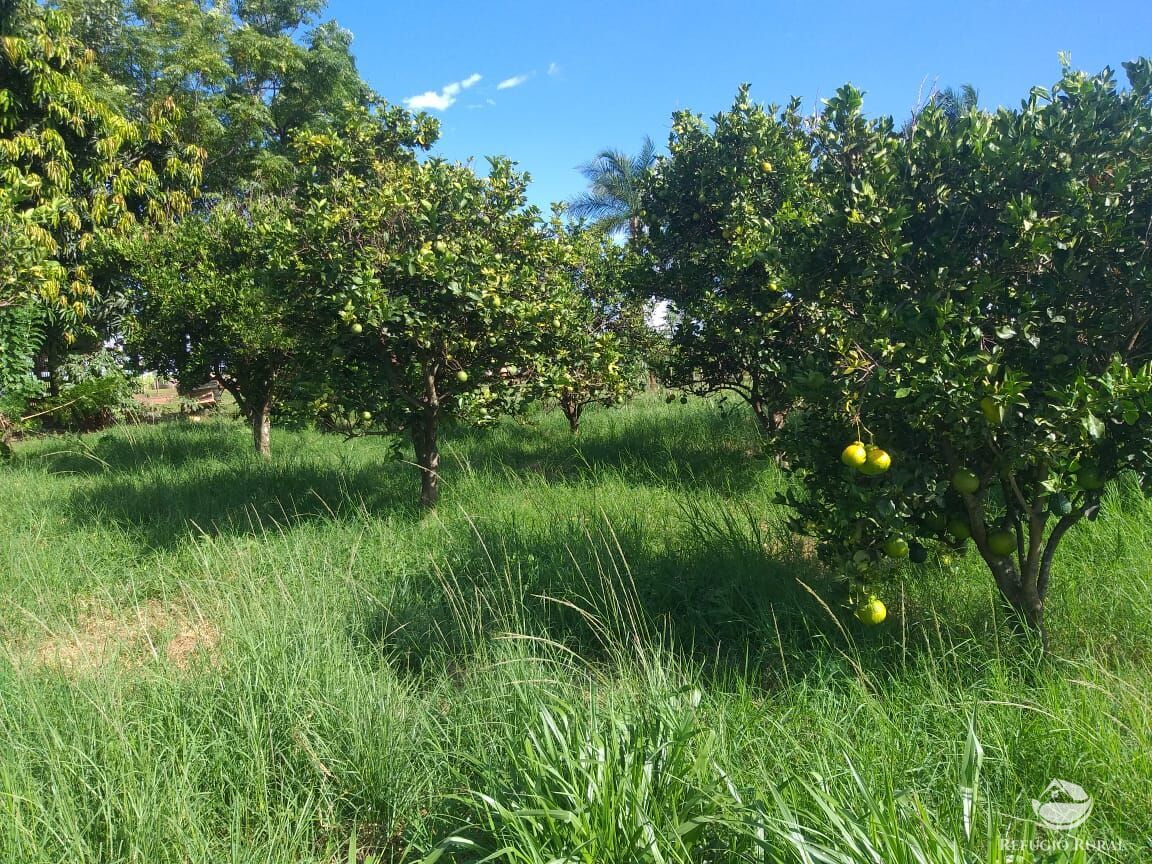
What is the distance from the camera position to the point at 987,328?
106 inches

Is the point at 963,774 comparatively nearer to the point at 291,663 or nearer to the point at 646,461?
the point at 291,663

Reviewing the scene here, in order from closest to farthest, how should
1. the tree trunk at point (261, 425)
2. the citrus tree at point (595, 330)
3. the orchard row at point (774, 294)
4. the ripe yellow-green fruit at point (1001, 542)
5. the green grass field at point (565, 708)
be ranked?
1. the green grass field at point (565, 708)
2. the orchard row at point (774, 294)
3. the ripe yellow-green fruit at point (1001, 542)
4. the citrus tree at point (595, 330)
5. the tree trunk at point (261, 425)

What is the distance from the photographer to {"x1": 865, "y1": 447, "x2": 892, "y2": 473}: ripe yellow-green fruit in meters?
2.28

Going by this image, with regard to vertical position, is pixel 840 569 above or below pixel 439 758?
above

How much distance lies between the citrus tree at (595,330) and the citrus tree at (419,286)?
18 cm

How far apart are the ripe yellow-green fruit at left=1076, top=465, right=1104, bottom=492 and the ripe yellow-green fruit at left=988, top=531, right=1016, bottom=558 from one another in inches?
15.0

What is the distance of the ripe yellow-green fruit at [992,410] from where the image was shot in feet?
7.34

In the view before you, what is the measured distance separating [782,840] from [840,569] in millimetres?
1244

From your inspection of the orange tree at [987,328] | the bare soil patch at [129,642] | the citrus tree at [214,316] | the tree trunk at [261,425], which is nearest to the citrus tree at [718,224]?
the orange tree at [987,328]

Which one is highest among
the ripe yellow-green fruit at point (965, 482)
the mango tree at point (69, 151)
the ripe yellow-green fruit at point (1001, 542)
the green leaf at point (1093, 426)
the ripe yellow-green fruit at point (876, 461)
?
the mango tree at point (69, 151)

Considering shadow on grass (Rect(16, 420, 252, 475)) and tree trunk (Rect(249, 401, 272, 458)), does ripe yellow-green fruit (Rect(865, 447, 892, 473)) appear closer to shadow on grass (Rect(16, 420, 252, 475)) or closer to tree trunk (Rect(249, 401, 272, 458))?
shadow on grass (Rect(16, 420, 252, 475))

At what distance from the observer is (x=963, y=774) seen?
5.68 ft

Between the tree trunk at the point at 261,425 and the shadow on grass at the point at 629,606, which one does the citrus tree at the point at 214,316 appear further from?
the shadow on grass at the point at 629,606

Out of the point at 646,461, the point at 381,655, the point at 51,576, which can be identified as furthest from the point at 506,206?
the point at 51,576
